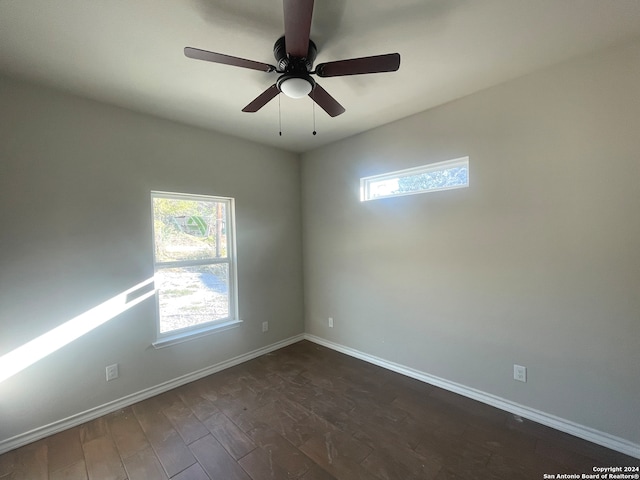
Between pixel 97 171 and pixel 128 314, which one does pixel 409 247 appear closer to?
pixel 128 314

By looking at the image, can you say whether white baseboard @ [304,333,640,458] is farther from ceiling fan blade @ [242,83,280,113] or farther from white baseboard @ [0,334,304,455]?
ceiling fan blade @ [242,83,280,113]

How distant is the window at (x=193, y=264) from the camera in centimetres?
272

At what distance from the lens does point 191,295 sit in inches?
115

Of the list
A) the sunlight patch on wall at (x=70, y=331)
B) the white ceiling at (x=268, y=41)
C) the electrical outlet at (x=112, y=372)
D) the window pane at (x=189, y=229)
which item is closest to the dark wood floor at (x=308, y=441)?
the electrical outlet at (x=112, y=372)

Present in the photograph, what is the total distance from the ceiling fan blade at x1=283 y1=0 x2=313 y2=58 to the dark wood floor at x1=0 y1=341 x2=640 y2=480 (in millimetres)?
2477

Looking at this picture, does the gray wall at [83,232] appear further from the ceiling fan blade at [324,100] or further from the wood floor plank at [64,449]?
the ceiling fan blade at [324,100]

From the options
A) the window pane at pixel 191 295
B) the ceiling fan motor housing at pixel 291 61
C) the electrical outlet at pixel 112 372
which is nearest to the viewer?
the ceiling fan motor housing at pixel 291 61

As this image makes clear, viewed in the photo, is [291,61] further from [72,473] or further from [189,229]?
[72,473]

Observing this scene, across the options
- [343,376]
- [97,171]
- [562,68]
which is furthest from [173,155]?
[562,68]

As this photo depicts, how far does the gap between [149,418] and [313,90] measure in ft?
9.30

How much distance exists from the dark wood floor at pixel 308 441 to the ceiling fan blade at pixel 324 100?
2.39m

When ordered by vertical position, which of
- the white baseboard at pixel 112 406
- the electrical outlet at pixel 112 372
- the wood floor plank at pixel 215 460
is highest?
the electrical outlet at pixel 112 372

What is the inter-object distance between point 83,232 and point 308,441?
2.44 metres

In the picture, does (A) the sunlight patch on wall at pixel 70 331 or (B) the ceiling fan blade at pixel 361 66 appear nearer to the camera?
(B) the ceiling fan blade at pixel 361 66
